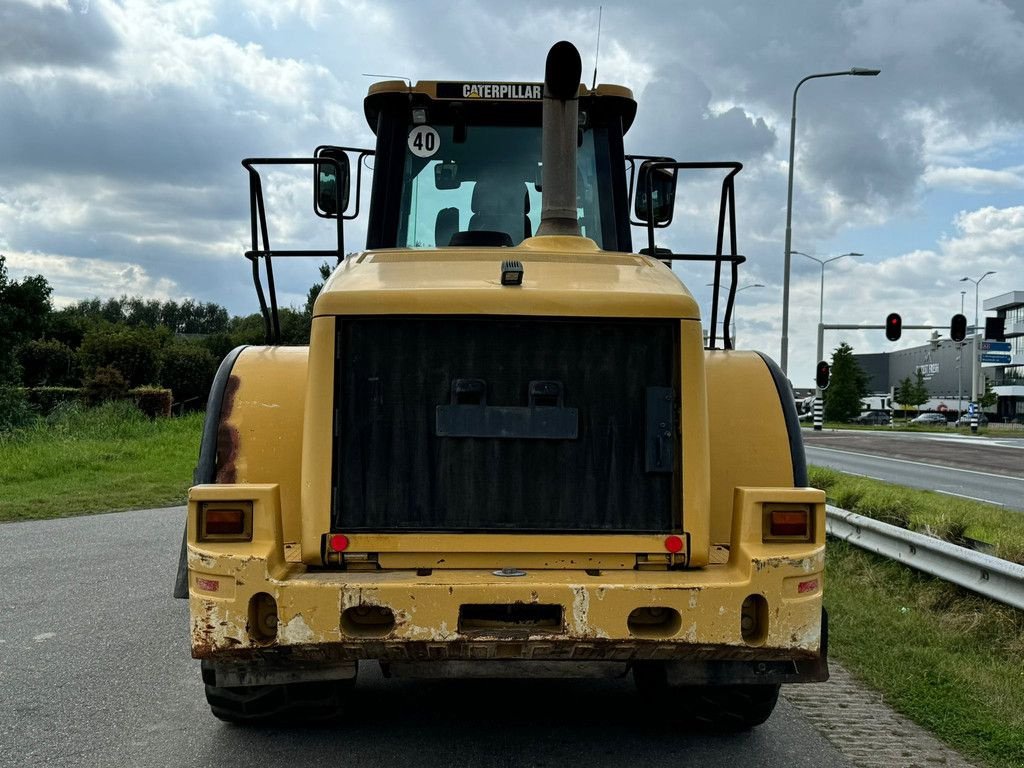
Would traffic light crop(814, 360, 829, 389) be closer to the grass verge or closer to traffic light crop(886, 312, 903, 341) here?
traffic light crop(886, 312, 903, 341)

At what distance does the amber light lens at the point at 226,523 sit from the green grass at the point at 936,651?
3.15m

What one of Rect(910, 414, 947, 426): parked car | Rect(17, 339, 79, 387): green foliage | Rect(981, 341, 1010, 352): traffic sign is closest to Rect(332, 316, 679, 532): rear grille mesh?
Rect(17, 339, 79, 387): green foliage

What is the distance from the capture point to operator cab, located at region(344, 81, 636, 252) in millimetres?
5707

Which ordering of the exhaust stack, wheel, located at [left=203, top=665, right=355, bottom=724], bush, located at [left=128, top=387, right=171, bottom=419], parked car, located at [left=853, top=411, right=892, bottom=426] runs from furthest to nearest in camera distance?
parked car, located at [left=853, top=411, right=892, bottom=426]
bush, located at [left=128, top=387, right=171, bottom=419]
the exhaust stack
wheel, located at [left=203, top=665, right=355, bottom=724]

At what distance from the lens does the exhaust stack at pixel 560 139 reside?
496 cm

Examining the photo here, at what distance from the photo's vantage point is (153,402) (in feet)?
101

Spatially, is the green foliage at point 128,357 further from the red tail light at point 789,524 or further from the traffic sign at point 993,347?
the traffic sign at point 993,347

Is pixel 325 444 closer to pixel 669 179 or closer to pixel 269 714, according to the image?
pixel 269 714

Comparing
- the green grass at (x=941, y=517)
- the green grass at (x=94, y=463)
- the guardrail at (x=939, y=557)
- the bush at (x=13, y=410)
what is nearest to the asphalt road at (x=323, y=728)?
the guardrail at (x=939, y=557)

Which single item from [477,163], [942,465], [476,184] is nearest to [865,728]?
[476,184]

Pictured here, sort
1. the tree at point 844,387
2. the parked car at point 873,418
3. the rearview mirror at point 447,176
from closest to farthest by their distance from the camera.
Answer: the rearview mirror at point 447,176 < the tree at point 844,387 < the parked car at point 873,418

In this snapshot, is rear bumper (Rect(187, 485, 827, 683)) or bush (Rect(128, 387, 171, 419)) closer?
rear bumper (Rect(187, 485, 827, 683))

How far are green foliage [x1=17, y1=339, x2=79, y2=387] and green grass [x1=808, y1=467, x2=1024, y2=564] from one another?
49.9 m

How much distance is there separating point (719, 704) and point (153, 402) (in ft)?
93.3
